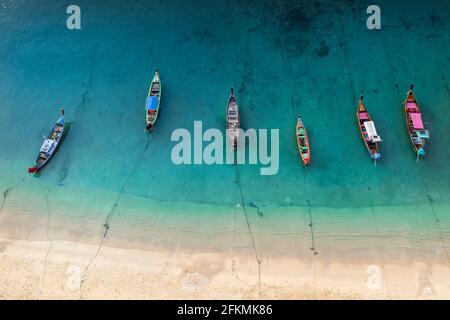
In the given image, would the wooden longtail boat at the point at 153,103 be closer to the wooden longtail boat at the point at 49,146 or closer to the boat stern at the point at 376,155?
the wooden longtail boat at the point at 49,146

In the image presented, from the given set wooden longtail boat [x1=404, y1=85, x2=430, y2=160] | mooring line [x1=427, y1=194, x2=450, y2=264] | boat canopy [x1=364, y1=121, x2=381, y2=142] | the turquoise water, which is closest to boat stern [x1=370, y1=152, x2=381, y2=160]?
the turquoise water

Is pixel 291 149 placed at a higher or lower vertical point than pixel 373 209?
higher

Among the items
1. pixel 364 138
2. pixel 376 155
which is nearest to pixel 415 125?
pixel 364 138

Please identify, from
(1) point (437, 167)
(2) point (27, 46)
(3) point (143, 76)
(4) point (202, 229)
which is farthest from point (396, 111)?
(2) point (27, 46)

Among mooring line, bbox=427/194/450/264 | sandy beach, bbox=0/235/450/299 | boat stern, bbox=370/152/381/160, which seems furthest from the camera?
boat stern, bbox=370/152/381/160

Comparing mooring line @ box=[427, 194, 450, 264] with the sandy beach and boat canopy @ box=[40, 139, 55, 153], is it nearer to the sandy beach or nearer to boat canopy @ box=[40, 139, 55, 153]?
the sandy beach

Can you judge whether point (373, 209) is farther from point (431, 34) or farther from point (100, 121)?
point (100, 121)

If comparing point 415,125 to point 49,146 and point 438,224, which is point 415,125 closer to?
point 438,224
